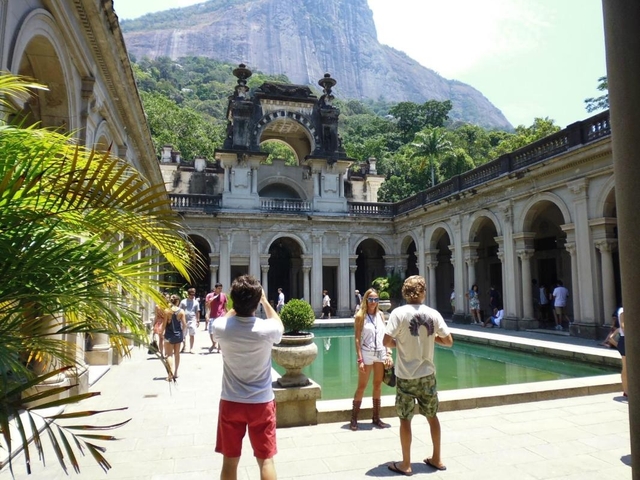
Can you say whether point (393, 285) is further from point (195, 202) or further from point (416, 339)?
point (416, 339)

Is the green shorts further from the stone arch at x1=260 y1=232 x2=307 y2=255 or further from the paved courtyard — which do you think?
the stone arch at x1=260 y1=232 x2=307 y2=255

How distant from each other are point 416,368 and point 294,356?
1.87 meters

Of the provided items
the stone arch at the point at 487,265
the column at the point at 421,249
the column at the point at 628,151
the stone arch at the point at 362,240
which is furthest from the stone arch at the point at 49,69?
the stone arch at the point at 362,240

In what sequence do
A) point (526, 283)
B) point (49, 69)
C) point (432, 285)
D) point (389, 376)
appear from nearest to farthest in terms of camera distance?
point (389, 376), point (49, 69), point (526, 283), point (432, 285)

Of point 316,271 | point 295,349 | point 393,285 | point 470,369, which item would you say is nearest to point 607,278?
point 470,369

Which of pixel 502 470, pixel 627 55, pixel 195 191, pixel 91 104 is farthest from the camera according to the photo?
pixel 195 191

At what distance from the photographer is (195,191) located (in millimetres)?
30000

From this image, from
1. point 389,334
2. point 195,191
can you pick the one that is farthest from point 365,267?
point 389,334

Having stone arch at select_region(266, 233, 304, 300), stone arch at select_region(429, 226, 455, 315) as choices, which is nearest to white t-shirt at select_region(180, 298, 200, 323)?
stone arch at select_region(266, 233, 304, 300)

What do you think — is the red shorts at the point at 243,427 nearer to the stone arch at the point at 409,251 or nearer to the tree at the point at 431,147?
the stone arch at the point at 409,251

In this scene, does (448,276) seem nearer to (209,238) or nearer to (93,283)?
(209,238)

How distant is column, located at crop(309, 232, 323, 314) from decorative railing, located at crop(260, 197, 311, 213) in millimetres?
1652

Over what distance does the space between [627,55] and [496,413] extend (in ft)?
17.5

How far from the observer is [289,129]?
2803 centimetres
